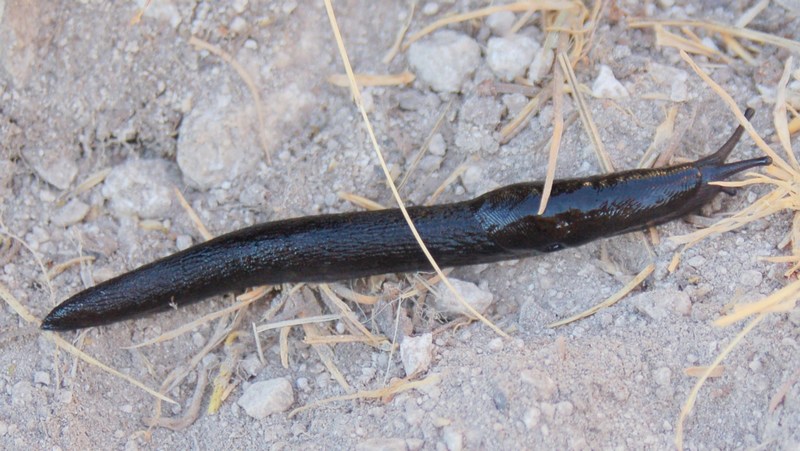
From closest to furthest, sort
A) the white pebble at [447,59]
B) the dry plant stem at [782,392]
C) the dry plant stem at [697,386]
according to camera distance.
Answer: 1. the dry plant stem at [697,386]
2. the dry plant stem at [782,392]
3. the white pebble at [447,59]

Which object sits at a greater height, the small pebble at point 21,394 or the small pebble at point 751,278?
the small pebble at point 751,278

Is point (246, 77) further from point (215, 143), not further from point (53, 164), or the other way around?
point (53, 164)

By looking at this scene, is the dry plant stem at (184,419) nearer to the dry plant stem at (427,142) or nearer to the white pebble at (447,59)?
the dry plant stem at (427,142)

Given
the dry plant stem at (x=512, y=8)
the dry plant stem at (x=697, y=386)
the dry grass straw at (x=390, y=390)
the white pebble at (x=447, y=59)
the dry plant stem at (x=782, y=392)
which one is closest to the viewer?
the dry plant stem at (x=697, y=386)

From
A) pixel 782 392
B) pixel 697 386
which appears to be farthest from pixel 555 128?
pixel 782 392

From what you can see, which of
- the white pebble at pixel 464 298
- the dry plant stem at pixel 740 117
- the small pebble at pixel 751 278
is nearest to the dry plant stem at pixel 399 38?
the white pebble at pixel 464 298

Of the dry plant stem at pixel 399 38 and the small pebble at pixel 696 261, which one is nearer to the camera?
the small pebble at pixel 696 261

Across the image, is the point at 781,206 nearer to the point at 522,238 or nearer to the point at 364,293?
the point at 522,238
